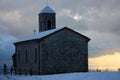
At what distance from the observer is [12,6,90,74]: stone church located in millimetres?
45000

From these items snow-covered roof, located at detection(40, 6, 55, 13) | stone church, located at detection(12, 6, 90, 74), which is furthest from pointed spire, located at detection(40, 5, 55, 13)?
stone church, located at detection(12, 6, 90, 74)

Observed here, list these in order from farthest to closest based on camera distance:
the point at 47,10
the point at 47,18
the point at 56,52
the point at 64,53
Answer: the point at 47,10, the point at 47,18, the point at 64,53, the point at 56,52

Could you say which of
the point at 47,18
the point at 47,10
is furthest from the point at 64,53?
the point at 47,10

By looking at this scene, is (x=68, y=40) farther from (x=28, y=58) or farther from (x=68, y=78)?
(x=68, y=78)

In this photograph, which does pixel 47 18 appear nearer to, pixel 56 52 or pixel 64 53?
pixel 64 53

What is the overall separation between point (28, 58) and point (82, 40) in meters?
7.56

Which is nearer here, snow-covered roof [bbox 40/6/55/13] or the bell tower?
the bell tower

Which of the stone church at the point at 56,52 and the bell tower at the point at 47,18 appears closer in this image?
the stone church at the point at 56,52

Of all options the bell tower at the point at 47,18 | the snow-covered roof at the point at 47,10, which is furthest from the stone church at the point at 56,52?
the snow-covered roof at the point at 47,10

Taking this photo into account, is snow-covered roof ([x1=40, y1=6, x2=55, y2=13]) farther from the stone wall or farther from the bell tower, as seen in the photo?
the stone wall

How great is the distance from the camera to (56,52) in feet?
150

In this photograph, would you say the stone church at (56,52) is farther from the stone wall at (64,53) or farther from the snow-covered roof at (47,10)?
the snow-covered roof at (47,10)

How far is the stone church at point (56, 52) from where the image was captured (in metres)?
45.0

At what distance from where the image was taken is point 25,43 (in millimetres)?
49875
